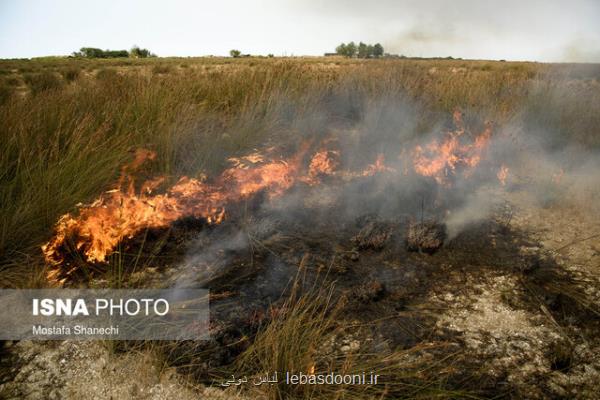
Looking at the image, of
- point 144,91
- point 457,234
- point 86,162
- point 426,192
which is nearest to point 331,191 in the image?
point 426,192

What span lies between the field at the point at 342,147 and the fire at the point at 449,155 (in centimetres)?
34

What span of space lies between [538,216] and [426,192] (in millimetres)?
1238

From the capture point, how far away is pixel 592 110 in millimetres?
5852

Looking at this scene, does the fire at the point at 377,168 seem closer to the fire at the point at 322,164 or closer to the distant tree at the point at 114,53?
the fire at the point at 322,164

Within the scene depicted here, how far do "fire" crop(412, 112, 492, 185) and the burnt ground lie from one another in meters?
0.92

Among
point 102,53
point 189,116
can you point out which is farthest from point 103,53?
point 189,116

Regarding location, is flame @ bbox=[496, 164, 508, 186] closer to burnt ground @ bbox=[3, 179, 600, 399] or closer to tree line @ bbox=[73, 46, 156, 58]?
burnt ground @ bbox=[3, 179, 600, 399]

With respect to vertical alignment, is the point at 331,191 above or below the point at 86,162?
below

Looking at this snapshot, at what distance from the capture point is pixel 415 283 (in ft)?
9.20

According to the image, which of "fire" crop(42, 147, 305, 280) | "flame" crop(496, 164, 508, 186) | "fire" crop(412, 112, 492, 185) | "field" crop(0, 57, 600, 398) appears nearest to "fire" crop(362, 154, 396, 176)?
"field" crop(0, 57, 600, 398)

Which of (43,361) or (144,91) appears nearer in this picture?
(43,361)

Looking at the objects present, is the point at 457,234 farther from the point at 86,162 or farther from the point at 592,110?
the point at 592,110

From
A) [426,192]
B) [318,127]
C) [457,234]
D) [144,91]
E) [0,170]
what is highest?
[144,91]

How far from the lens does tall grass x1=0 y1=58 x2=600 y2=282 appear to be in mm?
2902
